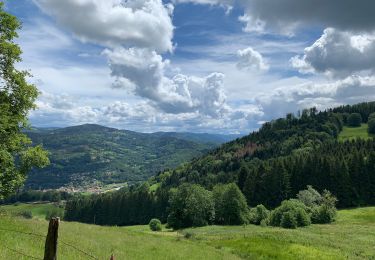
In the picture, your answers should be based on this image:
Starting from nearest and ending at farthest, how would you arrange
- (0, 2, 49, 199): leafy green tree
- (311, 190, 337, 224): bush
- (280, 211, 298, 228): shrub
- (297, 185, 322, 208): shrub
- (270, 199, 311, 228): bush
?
1. (0, 2, 49, 199): leafy green tree
2. (280, 211, 298, 228): shrub
3. (270, 199, 311, 228): bush
4. (311, 190, 337, 224): bush
5. (297, 185, 322, 208): shrub

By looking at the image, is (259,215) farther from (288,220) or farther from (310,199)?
(288,220)

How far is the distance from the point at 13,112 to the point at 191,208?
3383 inches

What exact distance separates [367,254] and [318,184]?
10556 centimetres

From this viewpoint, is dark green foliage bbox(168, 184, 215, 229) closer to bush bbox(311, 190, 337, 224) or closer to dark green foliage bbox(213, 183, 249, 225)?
dark green foliage bbox(213, 183, 249, 225)

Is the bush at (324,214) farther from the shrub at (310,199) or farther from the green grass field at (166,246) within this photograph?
the green grass field at (166,246)

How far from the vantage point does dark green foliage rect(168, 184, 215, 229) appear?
380 feet

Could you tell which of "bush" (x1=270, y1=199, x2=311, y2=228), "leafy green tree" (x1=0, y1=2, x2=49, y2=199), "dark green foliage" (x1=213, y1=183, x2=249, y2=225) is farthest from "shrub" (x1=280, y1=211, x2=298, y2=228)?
"leafy green tree" (x1=0, y1=2, x2=49, y2=199)

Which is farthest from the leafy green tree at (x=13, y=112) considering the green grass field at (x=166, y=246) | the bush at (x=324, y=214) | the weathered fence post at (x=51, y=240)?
the bush at (x=324, y=214)

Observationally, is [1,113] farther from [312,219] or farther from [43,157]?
[312,219]

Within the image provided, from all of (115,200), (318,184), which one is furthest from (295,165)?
(115,200)

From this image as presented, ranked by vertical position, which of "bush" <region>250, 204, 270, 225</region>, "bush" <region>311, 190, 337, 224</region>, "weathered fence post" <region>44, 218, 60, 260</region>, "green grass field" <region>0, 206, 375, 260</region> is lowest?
"bush" <region>250, 204, 270, 225</region>

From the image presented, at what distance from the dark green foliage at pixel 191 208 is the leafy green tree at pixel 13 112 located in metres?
83.2

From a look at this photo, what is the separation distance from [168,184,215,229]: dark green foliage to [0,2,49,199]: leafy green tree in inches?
3276

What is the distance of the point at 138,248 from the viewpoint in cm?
3528
